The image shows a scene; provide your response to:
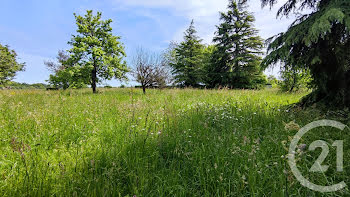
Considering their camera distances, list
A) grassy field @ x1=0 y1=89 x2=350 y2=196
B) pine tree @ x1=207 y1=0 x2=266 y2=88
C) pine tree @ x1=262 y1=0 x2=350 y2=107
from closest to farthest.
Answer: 1. grassy field @ x1=0 y1=89 x2=350 y2=196
2. pine tree @ x1=262 y1=0 x2=350 y2=107
3. pine tree @ x1=207 y1=0 x2=266 y2=88

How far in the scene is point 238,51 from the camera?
72.8 ft

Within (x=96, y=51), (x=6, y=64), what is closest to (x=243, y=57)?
(x=96, y=51)

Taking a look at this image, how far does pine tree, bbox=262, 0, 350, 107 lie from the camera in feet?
10.9

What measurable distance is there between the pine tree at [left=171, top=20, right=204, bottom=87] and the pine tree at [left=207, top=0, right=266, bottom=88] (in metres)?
3.84

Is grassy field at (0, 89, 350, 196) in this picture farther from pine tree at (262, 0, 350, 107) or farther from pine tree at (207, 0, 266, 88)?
pine tree at (207, 0, 266, 88)

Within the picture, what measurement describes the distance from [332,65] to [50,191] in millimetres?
6153

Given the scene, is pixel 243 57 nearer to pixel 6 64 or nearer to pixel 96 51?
pixel 96 51

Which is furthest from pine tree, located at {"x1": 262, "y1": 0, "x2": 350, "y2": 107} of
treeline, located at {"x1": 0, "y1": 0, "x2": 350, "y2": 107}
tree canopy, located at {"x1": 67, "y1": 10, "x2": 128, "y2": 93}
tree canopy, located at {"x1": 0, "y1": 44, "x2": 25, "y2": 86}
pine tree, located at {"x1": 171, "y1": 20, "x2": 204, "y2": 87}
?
tree canopy, located at {"x1": 0, "y1": 44, "x2": 25, "y2": 86}

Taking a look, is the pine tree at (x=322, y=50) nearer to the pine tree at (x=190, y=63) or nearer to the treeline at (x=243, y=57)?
the treeline at (x=243, y=57)

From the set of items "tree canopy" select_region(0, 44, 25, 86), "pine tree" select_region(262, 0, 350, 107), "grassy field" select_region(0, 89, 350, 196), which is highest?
"tree canopy" select_region(0, 44, 25, 86)

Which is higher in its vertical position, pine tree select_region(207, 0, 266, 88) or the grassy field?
pine tree select_region(207, 0, 266, 88)

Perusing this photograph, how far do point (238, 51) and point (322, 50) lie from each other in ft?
65.5

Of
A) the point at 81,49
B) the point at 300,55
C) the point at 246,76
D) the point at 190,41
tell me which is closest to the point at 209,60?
the point at 190,41

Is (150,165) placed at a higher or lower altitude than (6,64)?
lower
